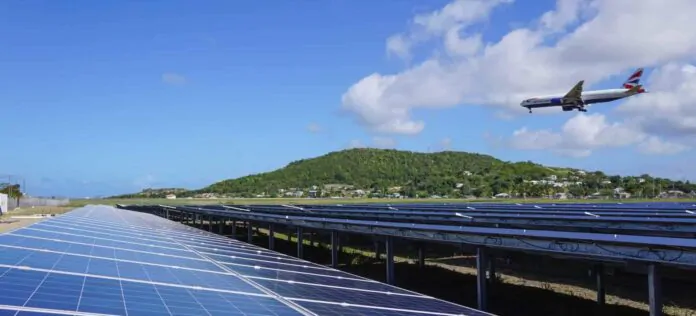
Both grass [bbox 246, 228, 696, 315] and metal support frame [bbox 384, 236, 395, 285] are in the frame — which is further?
grass [bbox 246, 228, 696, 315]

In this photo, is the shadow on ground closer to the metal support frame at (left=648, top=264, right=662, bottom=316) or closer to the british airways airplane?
the metal support frame at (left=648, top=264, right=662, bottom=316)

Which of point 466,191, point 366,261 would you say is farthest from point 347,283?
point 466,191

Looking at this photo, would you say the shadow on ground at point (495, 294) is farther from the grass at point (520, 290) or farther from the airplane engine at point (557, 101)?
the airplane engine at point (557, 101)

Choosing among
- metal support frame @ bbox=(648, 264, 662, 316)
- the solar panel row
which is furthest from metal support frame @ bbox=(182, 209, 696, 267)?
metal support frame @ bbox=(648, 264, 662, 316)

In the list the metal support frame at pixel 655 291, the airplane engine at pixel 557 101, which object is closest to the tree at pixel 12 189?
the airplane engine at pixel 557 101

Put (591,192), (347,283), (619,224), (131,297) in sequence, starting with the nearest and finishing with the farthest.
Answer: (131,297) → (347,283) → (619,224) → (591,192)

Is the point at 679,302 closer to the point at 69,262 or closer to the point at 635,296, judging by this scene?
the point at 635,296

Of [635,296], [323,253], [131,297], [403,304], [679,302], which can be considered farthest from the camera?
[323,253]
